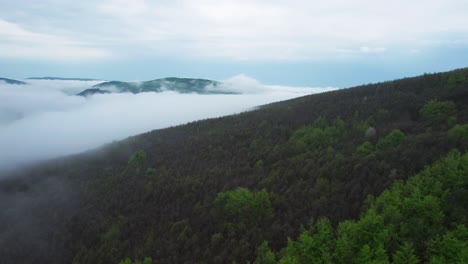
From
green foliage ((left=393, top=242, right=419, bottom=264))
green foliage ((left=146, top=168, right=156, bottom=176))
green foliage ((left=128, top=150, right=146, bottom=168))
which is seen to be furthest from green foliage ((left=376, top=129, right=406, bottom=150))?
green foliage ((left=128, top=150, right=146, bottom=168))

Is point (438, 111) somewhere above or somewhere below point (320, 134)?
above

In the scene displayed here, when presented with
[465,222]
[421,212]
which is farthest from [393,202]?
[465,222]

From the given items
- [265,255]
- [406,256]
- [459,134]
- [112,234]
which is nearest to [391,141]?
[459,134]

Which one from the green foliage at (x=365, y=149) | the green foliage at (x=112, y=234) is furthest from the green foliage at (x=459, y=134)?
the green foliage at (x=112, y=234)

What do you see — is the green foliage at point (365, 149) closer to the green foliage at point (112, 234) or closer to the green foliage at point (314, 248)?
the green foliage at point (314, 248)

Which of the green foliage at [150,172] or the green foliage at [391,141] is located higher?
the green foliage at [391,141]

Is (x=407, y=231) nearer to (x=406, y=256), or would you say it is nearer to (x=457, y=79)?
(x=406, y=256)
